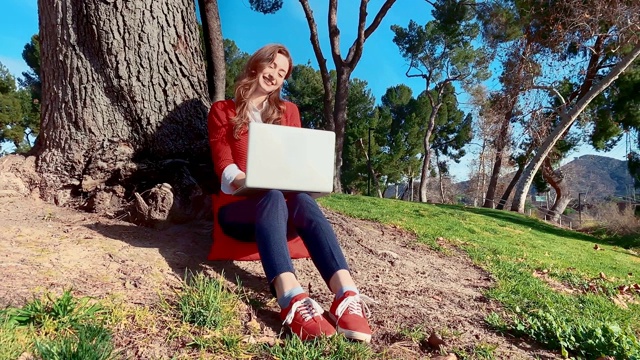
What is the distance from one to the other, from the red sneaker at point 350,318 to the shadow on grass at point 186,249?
30 cm

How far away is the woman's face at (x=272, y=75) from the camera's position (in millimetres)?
2352

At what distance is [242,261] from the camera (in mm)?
2344

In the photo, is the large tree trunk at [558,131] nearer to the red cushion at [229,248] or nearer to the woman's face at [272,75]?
the woman's face at [272,75]

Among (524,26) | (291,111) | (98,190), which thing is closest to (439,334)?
(291,111)

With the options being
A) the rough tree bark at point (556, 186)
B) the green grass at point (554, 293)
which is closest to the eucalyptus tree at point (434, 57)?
the rough tree bark at point (556, 186)

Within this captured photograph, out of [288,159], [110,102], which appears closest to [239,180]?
[288,159]

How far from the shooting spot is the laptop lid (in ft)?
6.02

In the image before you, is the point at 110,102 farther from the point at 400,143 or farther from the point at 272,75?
the point at 400,143

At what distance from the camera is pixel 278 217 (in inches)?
73.1

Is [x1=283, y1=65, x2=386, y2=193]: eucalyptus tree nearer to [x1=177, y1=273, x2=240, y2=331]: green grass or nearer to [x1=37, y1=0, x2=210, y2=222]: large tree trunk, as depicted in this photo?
[x1=37, y1=0, x2=210, y2=222]: large tree trunk

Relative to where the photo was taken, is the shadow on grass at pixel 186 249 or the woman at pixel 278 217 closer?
the woman at pixel 278 217

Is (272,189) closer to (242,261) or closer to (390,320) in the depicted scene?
(242,261)

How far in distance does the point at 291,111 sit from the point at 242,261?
890 millimetres

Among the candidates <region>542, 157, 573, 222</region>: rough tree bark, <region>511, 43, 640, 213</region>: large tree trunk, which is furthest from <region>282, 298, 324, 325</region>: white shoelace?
<region>542, 157, 573, 222</region>: rough tree bark
